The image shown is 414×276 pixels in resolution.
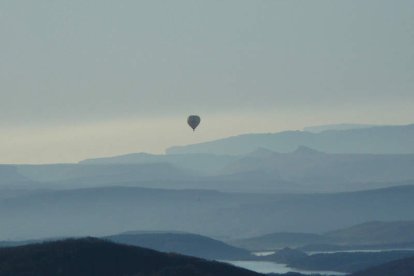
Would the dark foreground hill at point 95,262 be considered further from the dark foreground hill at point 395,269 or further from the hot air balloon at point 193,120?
the hot air balloon at point 193,120

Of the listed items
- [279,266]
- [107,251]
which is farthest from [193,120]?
[107,251]

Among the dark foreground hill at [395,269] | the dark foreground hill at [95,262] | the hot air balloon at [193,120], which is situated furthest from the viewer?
the hot air balloon at [193,120]

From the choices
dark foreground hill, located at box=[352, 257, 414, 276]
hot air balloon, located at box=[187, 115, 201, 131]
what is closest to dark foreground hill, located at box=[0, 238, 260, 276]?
dark foreground hill, located at box=[352, 257, 414, 276]

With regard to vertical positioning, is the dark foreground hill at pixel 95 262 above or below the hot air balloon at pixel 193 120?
below

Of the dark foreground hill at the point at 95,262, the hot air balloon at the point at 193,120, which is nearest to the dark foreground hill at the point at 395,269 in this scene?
the hot air balloon at the point at 193,120

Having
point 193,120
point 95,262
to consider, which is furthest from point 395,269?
point 95,262

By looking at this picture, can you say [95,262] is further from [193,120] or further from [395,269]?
[193,120]

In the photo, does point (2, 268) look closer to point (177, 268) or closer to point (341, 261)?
point (177, 268)
